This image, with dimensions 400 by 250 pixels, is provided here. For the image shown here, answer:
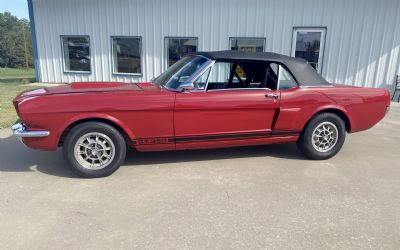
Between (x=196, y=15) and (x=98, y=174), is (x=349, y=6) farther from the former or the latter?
(x=98, y=174)

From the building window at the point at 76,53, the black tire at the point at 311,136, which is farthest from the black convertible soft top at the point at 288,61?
the building window at the point at 76,53

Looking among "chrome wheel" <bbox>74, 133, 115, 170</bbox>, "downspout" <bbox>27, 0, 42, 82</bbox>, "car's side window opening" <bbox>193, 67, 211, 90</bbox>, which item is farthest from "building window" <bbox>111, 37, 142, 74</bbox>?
"chrome wheel" <bbox>74, 133, 115, 170</bbox>

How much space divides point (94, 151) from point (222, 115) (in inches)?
A: 67.8

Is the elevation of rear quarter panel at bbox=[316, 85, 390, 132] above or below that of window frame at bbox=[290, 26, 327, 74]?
below

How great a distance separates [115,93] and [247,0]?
25.4 ft

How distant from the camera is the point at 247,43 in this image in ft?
33.9

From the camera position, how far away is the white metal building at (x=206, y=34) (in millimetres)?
9672

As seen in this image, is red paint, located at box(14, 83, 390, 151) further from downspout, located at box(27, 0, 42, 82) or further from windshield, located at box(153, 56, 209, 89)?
downspout, located at box(27, 0, 42, 82)

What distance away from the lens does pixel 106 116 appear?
3.61 metres

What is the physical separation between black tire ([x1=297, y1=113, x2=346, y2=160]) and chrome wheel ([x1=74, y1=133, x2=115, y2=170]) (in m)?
2.77

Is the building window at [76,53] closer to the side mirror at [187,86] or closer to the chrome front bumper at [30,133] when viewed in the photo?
the chrome front bumper at [30,133]

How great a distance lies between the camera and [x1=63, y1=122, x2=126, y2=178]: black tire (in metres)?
3.57

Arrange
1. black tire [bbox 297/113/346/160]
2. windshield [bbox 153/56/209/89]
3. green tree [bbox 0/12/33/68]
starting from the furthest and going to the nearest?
green tree [bbox 0/12/33/68] < black tire [bbox 297/113/346/160] < windshield [bbox 153/56/209/89]

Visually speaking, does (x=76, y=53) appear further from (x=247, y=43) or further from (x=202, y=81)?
(x=202, y=81)
